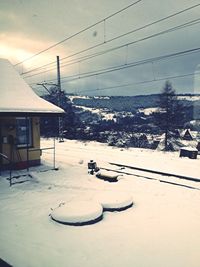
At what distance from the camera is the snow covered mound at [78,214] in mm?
6332

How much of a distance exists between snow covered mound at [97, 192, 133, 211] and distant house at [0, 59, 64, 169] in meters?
5.06

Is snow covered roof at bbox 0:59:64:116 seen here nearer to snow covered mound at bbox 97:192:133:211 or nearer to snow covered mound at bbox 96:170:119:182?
snow covered mound at bbox 96:170:119:182

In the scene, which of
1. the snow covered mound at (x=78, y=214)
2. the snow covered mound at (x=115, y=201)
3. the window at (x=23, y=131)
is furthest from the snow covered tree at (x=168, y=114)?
the snow covered mound at (x=78, y=214)

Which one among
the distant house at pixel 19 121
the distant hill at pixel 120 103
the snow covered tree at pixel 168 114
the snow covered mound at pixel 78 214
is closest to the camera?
the snow covered mound at pixel 78 214

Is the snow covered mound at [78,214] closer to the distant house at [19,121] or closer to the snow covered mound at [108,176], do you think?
the snow covered mound at [108,176]

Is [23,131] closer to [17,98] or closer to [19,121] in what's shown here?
[19,121]

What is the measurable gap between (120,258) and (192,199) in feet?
14.2

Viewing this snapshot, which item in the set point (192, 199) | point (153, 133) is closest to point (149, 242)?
point (192, 199)

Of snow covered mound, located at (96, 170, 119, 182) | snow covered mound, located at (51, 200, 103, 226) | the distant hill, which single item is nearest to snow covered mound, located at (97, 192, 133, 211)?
snow covered mound, located at (51, 200, 103, 226)

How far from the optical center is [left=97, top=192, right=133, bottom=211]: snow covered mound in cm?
728

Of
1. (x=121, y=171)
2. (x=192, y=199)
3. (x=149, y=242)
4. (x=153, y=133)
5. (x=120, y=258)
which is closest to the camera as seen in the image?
(x=120, y=258)

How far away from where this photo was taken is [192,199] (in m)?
8.29

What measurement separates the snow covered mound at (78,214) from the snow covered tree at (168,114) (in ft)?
98.5

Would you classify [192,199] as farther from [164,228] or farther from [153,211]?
[164,228]
